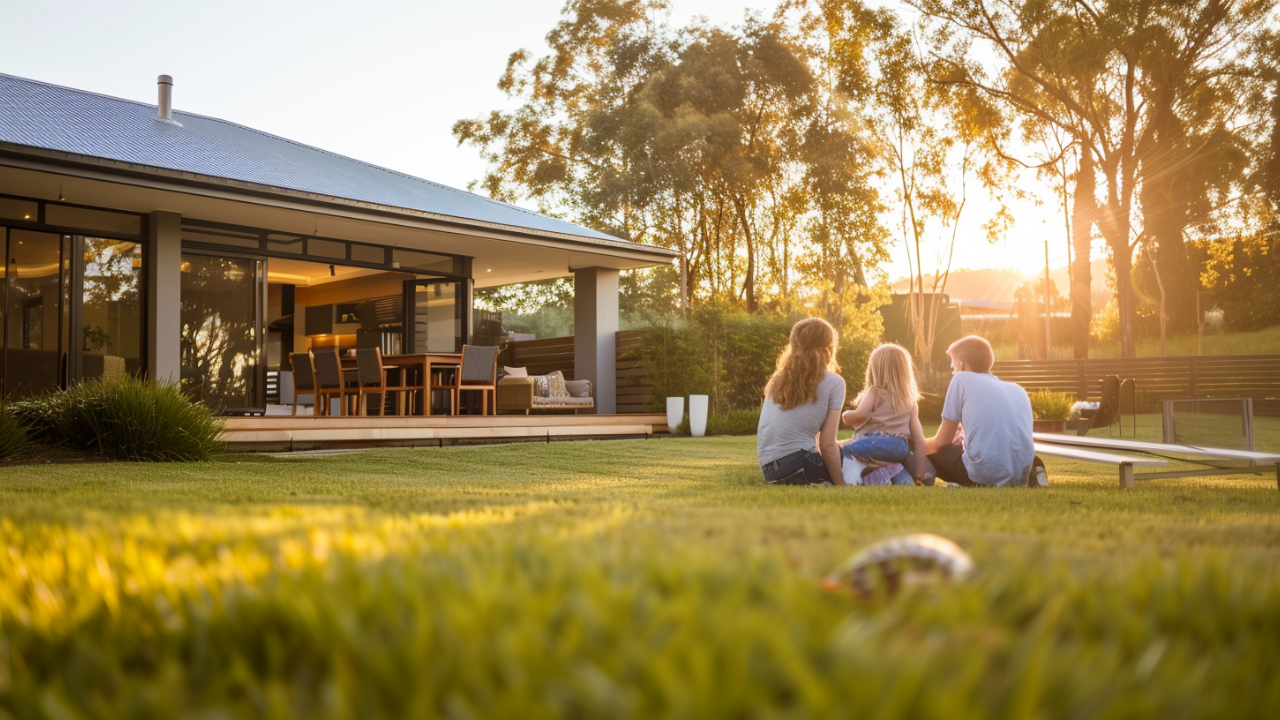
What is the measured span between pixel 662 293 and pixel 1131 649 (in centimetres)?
2513

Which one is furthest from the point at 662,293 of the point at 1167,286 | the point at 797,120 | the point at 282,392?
the point at 1167,286

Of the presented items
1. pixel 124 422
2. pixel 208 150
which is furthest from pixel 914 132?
pixel 124 422

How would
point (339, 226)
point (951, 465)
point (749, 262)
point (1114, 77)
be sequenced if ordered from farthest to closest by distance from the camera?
point (749, 262), point (1114, 77), point (339, 226), point (951, 465)

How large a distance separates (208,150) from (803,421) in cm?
1059

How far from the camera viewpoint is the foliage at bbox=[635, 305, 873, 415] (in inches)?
565

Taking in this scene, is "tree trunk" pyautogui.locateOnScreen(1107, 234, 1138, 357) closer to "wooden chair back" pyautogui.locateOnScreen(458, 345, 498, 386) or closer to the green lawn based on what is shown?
"wooden chair back" pyautogui.locateOnScreen(458, 345, 498, 386)

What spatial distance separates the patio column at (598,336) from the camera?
606 inches

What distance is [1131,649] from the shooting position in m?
0.95

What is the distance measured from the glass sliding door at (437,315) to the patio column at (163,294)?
3937mm

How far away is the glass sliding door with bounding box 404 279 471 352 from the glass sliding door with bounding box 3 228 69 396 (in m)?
5.12

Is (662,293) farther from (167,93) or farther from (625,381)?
(167,93)

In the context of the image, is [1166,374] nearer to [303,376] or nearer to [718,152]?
[718,152]

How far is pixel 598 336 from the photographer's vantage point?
50.5ft

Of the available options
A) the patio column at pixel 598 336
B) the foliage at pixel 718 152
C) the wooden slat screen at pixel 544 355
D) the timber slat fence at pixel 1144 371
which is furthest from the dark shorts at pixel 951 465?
the foliage at pixel 718 152
